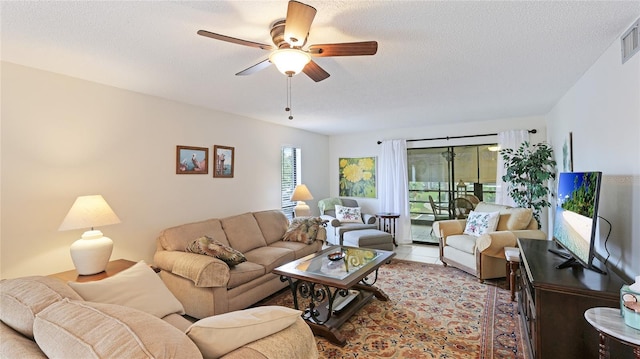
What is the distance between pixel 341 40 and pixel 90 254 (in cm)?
256

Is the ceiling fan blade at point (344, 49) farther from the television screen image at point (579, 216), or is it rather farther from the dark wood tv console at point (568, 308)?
the dark wood tv console at point (568, 308)

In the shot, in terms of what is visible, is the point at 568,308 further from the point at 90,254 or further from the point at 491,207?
the point at 90,254

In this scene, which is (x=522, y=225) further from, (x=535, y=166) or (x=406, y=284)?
(x=406, y=284)

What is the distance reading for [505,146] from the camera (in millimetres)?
4773

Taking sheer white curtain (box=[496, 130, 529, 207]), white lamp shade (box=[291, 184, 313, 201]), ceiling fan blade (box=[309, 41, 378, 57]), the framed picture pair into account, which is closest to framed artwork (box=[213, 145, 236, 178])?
the framed picture pair

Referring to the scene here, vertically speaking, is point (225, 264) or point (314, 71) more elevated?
point (314, 71)

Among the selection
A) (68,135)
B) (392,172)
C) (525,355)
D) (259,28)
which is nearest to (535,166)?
(392,172)

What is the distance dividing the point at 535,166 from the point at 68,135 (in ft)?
18.0

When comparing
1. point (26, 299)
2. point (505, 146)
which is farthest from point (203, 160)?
point (505, 146)

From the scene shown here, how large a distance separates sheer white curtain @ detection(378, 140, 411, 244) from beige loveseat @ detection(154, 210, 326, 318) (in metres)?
2.30

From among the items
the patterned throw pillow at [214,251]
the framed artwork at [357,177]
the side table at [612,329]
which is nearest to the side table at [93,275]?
the patterned throw pillow at [214,251]

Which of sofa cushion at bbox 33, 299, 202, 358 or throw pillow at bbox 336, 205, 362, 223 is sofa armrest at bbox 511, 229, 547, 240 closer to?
throw pillow at bbox 336, 205, 362, 223

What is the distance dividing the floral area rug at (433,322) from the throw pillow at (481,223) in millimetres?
670

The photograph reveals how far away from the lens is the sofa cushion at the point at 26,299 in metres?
1.03
